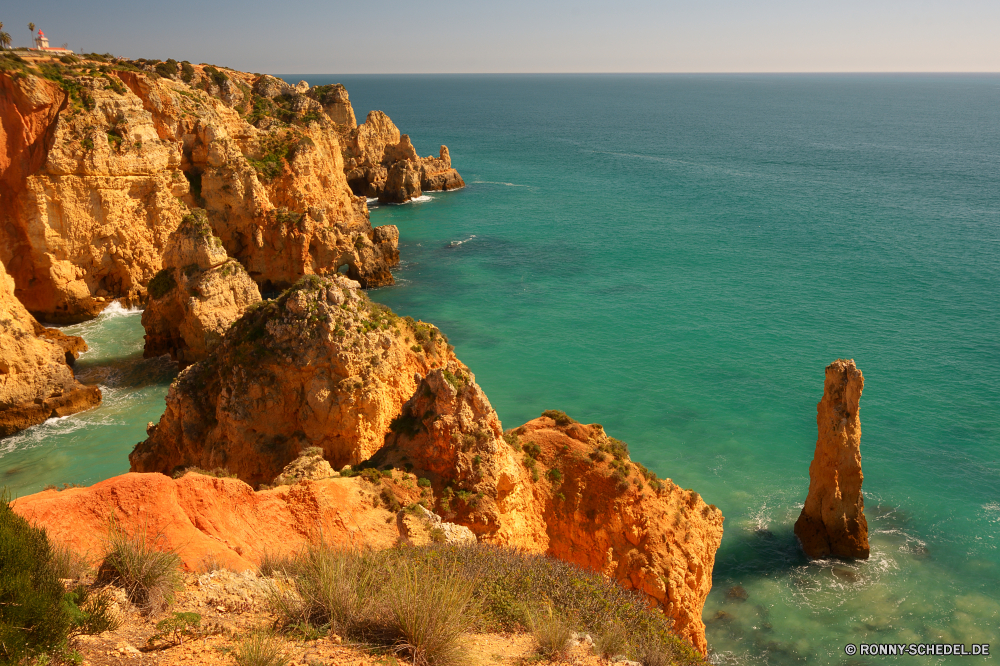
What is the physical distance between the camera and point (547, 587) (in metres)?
12.9

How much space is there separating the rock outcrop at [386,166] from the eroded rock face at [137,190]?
28317mm

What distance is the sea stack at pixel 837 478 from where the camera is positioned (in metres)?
24.8

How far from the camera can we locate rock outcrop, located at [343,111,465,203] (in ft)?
287

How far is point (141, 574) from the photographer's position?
986cm

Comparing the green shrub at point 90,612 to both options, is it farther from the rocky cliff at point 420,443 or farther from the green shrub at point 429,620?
the rocky cliff at point 420,443

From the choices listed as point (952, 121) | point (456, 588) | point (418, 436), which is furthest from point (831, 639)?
point (952, 121)

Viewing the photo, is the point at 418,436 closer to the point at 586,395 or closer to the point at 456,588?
the point at 456,588

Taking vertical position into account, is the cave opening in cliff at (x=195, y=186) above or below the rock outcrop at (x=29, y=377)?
above

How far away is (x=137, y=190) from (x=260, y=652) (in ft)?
143

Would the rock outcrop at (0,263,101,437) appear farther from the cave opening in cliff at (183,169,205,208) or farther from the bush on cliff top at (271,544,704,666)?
the bush on cliff top at (271,544,704,666)

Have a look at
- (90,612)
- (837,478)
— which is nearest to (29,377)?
(90,612)

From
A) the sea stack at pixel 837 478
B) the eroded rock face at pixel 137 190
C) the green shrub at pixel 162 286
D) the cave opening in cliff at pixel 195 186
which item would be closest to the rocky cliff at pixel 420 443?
the sea stack at pixel 837 478

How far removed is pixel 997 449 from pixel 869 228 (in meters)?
44.8

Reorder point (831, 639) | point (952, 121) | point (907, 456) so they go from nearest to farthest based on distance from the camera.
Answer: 1. point (831, 639)
2. point (907, 456)
3. point (952, 121)
